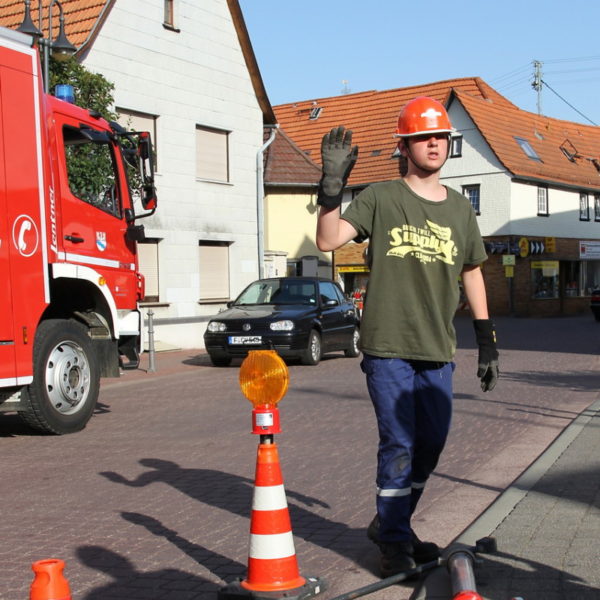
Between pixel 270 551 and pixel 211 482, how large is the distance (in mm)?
3118

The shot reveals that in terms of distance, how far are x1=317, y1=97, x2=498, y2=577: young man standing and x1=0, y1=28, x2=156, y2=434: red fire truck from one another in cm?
481

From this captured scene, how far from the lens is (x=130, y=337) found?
10.8 metres

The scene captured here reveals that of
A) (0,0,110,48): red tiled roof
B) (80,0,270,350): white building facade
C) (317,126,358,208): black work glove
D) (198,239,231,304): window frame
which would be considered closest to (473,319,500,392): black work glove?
(317,126,358,208): black work glove

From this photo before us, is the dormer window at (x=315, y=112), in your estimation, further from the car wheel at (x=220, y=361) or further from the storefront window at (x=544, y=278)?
the car wheel at (x=220, y=361)

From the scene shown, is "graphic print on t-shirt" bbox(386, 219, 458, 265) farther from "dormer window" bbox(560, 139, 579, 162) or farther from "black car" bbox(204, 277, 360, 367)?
"dormer window" bbox(560, 139, 579, 162)

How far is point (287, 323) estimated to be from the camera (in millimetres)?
17453

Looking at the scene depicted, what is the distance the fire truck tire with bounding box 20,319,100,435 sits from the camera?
9.09 meters

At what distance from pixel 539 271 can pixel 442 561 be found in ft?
141

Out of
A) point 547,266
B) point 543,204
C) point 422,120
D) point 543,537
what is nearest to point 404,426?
point 543,537

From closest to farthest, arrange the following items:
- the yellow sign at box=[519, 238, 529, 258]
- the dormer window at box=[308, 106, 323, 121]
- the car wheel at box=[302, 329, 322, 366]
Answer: the car wheel at box=[302, 329, 322, 366]
the yellow sign at box=[519, 238, 529, 258]
the dormer window at box=[308, 106, 323, 121]

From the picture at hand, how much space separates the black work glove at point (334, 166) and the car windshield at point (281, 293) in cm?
1426

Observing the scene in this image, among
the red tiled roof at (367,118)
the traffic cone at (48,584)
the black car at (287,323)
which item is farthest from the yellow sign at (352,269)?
the traffic cone at (48,584)

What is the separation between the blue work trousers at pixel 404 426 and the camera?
4406mm

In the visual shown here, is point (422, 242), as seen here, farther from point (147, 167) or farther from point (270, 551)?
point (147, 167)
